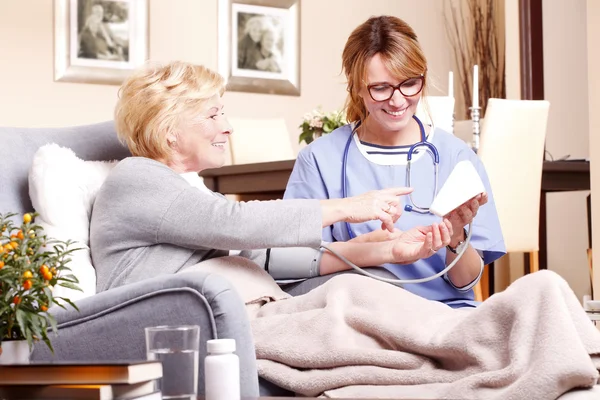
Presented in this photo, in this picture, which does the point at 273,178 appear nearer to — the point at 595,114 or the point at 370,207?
the point at 595,114

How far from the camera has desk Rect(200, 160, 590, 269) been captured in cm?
421

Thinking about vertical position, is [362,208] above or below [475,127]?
below

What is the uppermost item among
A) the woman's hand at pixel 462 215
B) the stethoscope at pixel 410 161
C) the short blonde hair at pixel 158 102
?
the short blonde hair at pixel 158 102

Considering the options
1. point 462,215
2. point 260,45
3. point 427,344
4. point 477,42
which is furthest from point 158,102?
point 477,42

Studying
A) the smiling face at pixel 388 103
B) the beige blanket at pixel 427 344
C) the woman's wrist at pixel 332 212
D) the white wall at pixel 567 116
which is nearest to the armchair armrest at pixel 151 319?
the beige blanket at pixel 427 344

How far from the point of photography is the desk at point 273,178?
166 inches

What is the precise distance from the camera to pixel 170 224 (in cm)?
176

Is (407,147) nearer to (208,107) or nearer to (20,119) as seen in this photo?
(208,107)

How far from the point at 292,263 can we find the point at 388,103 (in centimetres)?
45

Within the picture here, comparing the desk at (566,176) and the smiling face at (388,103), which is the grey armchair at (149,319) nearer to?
the smiling face at (388,103)

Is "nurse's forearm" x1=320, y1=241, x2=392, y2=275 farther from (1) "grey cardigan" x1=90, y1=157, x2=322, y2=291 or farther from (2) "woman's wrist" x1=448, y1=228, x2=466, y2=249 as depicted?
(1) "grey cardigan" x1=90, y1=157, x2=322, y2=291

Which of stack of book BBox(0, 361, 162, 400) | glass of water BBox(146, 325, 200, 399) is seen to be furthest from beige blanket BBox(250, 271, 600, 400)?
stack of book BBox(0, 361, 162, 400)

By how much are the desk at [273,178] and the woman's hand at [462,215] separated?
6.73ft

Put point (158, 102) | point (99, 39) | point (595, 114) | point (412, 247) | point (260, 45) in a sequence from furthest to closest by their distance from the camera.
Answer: point (260, 45) < point (99, 39) < point (595, 114) < point (412, 247) < point (158, 102)
